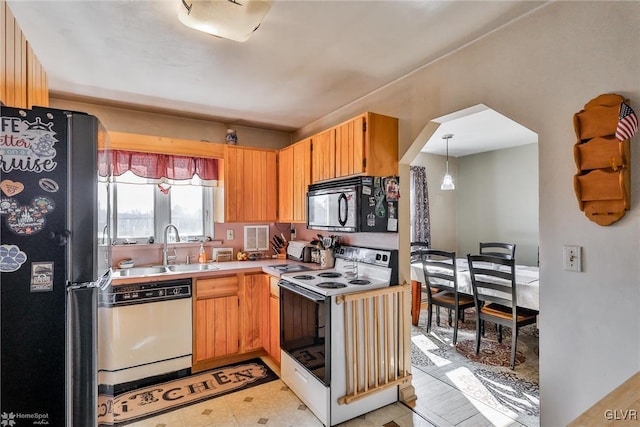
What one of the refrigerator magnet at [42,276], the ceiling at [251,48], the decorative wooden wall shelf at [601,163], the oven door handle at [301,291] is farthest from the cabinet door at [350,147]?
the refrigerator magnet at [42,276]

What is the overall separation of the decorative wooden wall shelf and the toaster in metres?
2.44

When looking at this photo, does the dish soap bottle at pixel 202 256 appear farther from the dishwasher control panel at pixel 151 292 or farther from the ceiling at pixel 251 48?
Answer: the ceiling at pixel 251 48

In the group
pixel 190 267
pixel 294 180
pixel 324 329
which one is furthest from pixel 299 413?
pixel 294 180

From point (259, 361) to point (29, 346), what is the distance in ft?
7.11

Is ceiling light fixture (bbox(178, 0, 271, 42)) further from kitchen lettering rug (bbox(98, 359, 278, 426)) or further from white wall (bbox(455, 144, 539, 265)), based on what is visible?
white wall (bbox(455, 144, 539, 265))

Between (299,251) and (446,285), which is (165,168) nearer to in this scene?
(299,251)

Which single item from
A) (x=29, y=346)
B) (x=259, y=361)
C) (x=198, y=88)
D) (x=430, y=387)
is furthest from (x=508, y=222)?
(x=29, y=346)

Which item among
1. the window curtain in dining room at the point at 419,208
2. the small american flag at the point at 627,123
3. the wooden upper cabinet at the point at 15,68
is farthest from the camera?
the window curtain in dining room at the point at 419,208

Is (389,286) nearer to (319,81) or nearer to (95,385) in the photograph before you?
(319,81)

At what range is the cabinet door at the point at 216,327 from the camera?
2830 mm

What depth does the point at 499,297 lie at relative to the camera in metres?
3.00

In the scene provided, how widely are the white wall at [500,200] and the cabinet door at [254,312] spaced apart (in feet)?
12.8

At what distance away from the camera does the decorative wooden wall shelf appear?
4.38 ft

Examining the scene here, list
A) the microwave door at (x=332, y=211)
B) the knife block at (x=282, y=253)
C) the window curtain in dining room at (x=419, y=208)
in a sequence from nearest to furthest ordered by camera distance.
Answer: the microwave door at (x=332, y=211)
the knife block at (x=282, y=253)
the window curtain in dining room at (x=419, y=208)
